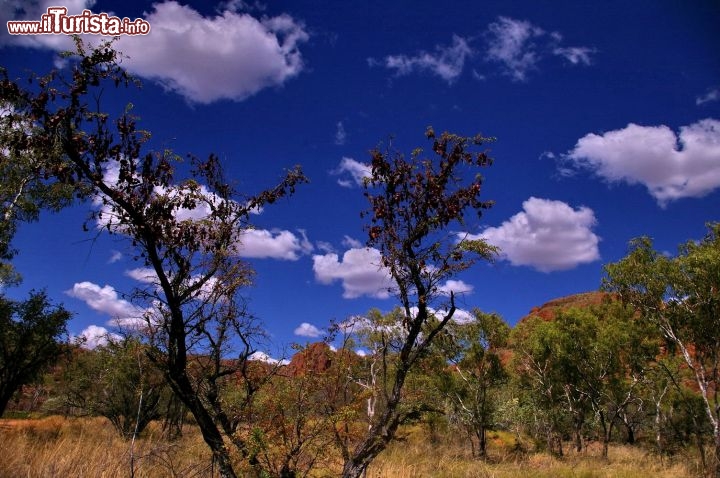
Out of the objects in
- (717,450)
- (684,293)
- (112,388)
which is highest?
(684,293)

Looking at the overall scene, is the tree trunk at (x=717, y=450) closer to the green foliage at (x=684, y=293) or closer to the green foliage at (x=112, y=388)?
the green foliage at (x=684, y=293)

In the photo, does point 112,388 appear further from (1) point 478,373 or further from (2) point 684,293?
(2) point 684,293

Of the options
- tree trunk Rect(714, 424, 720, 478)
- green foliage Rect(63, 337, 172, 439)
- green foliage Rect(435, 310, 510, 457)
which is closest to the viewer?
tree trunk Rect(714, 424, 720, 478)

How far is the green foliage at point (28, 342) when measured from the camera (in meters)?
18.3

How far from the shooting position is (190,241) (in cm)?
831

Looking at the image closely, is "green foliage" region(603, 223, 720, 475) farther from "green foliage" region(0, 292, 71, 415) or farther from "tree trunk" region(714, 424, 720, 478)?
"green foliage" region(0, 292, 71, 415)

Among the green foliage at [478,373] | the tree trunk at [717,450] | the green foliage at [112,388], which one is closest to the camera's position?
the tree trunk at [717,450]

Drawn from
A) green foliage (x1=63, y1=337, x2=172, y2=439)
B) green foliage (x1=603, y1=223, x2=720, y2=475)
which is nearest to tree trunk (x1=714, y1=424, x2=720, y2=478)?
green foliage (x1=603, y1=223, x2=720, y2=475)

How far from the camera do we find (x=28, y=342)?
730 inches

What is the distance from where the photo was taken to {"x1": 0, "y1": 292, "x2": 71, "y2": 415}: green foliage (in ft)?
60.1

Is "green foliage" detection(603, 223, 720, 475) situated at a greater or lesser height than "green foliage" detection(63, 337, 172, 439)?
Answer: greater

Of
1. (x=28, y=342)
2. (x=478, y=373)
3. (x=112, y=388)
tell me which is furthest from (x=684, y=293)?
(x=112, y=388)

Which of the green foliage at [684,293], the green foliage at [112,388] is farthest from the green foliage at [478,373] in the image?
the green foliage at [112,388]

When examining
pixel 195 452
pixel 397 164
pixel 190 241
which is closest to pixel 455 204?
pixel 397 164
